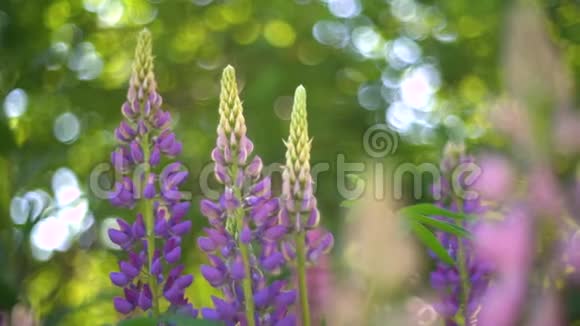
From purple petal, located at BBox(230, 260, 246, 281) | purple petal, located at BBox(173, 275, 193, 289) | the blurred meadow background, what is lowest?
purple petal, located at BBox(173, 275, 193, 289)

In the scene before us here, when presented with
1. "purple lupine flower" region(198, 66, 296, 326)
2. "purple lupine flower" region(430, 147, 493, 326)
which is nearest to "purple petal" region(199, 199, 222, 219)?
"purple lupine flower" region(198, 66, 296, 326)

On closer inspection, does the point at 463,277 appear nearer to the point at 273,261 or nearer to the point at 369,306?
the point at 273,261

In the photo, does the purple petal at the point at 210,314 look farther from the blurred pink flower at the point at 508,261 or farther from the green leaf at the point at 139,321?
the blurred pink flower at the point at 508,261

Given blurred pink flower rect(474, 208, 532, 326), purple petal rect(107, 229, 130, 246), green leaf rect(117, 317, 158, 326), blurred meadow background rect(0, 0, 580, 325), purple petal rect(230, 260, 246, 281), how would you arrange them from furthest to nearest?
blurred meadow background rect(0, 0, 580, 325) → purple petal rect(107, 229, 130, 246) → purple petal rect(230, 260, 246, 281) → green leaf rect(117, 317, 158, 326) → blurred pink flower rect(474, 208, 532, 326)

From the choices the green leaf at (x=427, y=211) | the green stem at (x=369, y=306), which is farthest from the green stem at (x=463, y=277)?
the green stem at (x=369, y=306)

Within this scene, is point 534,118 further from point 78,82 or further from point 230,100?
point 78,82

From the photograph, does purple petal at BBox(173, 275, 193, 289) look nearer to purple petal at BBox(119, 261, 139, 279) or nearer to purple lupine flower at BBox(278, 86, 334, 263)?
purple petal at BBox(119, 261, 139, 279)

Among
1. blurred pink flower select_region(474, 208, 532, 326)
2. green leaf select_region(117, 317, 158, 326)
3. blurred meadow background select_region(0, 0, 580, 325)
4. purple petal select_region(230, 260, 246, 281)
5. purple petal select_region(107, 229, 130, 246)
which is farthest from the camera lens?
blurred meadow background select_region(0, 0, 580, 325)

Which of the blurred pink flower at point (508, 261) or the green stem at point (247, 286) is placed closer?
the blurred pink flower at point (508, 261)
